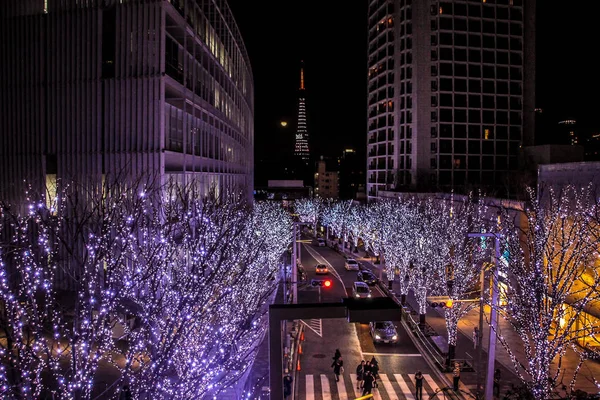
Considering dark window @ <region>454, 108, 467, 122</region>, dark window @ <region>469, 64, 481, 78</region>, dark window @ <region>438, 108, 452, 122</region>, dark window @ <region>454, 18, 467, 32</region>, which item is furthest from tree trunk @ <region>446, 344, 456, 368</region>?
dark window @ <region>454, 18, 467, 32</region>

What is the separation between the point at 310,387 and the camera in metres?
17.3

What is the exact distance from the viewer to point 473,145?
66.1m

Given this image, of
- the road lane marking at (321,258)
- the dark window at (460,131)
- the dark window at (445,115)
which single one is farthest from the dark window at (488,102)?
the road lane marking at (321,258)

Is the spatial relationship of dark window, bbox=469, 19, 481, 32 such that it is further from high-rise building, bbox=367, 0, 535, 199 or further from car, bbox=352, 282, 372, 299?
car, bbox=352, 282, 372, 299

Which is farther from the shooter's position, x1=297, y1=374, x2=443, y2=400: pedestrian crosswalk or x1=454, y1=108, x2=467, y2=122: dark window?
x1=454, y1=108, x2=467, y2=122: dark window

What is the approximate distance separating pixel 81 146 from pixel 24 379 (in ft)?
59.6

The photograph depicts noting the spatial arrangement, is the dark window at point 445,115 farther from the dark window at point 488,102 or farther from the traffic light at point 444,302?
the traffic light at point 444,302

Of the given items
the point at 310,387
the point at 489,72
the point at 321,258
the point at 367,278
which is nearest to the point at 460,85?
the point at 489,72

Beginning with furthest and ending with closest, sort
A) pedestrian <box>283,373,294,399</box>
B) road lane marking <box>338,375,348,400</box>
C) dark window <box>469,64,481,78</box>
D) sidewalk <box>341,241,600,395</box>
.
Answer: dark window <box>469,64,481,78</box> → sidewalk <box>341,241,600,395</box> → road lane marking <box>338,375,348,400</box> → pedestrian <box>283,373,294,399</box>

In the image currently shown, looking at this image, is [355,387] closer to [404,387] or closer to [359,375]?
[359,375]

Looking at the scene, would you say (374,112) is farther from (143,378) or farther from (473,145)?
(143,378)

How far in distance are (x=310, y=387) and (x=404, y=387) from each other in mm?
3555

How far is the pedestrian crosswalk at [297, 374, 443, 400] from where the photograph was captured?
53.9ft

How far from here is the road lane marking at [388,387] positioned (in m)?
16.4
